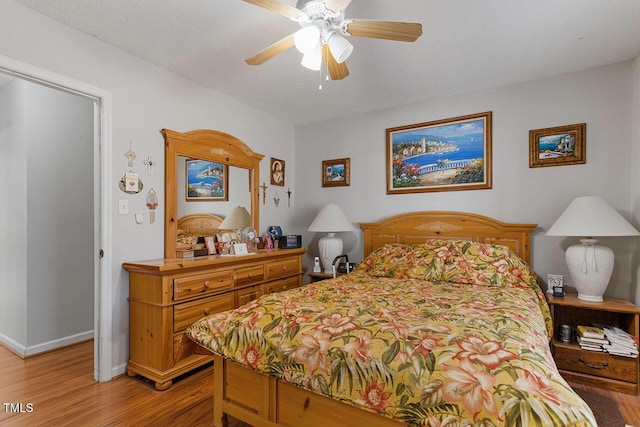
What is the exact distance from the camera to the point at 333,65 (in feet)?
6.81

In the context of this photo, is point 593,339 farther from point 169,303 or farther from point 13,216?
point 13,216

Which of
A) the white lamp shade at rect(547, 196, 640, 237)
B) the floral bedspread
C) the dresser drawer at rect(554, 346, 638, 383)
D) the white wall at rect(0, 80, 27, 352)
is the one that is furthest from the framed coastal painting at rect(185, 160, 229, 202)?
the dresser drawer at rect(554, 346, 638, 383)

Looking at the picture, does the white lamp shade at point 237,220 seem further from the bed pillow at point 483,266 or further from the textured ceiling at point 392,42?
the bed pillow at point 483,266

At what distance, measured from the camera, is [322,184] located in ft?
13.7

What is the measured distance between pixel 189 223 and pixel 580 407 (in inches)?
114

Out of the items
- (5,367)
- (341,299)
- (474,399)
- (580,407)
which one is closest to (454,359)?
(474,399)

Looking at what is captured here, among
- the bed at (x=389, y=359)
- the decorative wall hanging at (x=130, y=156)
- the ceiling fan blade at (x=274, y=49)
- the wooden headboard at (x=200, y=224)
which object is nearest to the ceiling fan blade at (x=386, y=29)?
the ceiling fan blade at (x=274, y=49)

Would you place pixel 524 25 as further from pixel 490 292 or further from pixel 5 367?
pixel 5 367

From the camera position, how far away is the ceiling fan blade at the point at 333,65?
200 cm

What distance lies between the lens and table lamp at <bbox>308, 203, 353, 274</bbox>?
3613 millimetres

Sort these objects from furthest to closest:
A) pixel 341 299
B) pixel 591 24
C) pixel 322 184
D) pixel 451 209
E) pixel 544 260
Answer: pixel 322 184 → pixel 451 209 → pixel 544 260 → pixel 591 24 → pixel 341 299

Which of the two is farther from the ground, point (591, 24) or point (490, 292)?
point (591, 24)

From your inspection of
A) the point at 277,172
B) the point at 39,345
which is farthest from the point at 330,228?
the point at 39,345

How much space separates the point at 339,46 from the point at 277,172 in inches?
97.0
